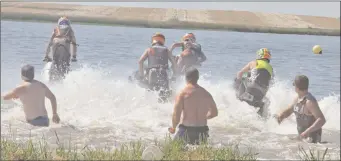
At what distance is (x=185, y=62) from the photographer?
48.1 ft

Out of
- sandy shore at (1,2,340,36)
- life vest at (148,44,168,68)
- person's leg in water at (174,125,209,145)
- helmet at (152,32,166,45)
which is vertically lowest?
person's leg in water at (174,125,209,145)

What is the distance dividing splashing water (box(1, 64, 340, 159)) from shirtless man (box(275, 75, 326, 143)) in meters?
0.23

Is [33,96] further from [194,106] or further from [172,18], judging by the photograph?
[172,18]

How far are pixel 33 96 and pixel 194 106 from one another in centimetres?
271

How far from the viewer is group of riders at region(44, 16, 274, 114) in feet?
37.8

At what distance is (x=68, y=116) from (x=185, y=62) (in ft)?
13.3

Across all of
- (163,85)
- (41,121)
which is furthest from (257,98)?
(41,121)

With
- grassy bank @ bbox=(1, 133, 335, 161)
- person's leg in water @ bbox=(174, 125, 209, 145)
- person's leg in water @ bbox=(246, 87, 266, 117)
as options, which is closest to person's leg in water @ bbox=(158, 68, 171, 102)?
person's leg in water @ bbox=(246, 87, 266, 117)

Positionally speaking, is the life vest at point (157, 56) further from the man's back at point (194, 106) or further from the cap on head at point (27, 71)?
the man's back at point (194, 106)

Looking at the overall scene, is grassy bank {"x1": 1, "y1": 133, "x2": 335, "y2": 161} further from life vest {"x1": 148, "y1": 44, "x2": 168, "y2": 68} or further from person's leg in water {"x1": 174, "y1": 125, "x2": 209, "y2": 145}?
life vest {"x1": 148, "y1": 44, "x2": 168, "y2": 68}

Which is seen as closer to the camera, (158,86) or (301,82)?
(301,82)

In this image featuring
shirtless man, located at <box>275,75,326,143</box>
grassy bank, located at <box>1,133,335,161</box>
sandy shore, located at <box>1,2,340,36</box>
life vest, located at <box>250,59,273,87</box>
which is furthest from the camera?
sandy shore, located at <box>1,2,340,36</box>

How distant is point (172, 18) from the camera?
1077 inches

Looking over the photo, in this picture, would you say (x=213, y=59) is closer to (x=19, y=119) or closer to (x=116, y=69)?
(x=116, y=69)
